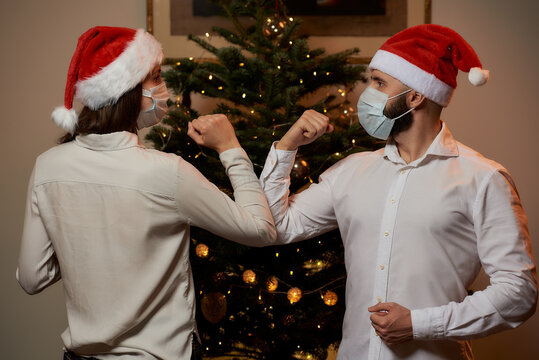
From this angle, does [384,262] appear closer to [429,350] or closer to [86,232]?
[429,350]

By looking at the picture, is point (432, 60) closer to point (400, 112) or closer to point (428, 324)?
point (400, 112)

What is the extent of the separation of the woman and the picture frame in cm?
137

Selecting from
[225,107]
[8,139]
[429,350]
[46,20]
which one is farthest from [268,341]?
[46,20]

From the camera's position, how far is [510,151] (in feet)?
10.1

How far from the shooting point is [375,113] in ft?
5.78

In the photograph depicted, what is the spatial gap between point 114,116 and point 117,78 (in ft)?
0.33

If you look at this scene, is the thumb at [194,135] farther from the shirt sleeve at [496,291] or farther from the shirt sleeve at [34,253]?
the shirt sleeve at [496,291]

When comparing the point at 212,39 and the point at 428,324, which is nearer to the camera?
the point at 428,324

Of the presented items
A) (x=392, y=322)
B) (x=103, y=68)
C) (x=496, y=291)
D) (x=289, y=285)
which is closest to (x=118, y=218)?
(x=103, y=68)

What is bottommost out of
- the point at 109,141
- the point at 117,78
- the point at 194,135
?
the point at 194,135

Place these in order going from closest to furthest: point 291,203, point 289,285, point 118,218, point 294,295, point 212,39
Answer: point 118,218 < point 291,203 < point 294,295 < point 289,285 < point 212,39

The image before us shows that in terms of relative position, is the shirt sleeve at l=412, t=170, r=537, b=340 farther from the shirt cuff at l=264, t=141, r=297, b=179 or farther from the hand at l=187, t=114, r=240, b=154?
the hand at l=187, t=114, r=240, b=154

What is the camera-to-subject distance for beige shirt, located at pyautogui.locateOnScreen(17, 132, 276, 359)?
4.60 feet

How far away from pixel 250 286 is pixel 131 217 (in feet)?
2.85
